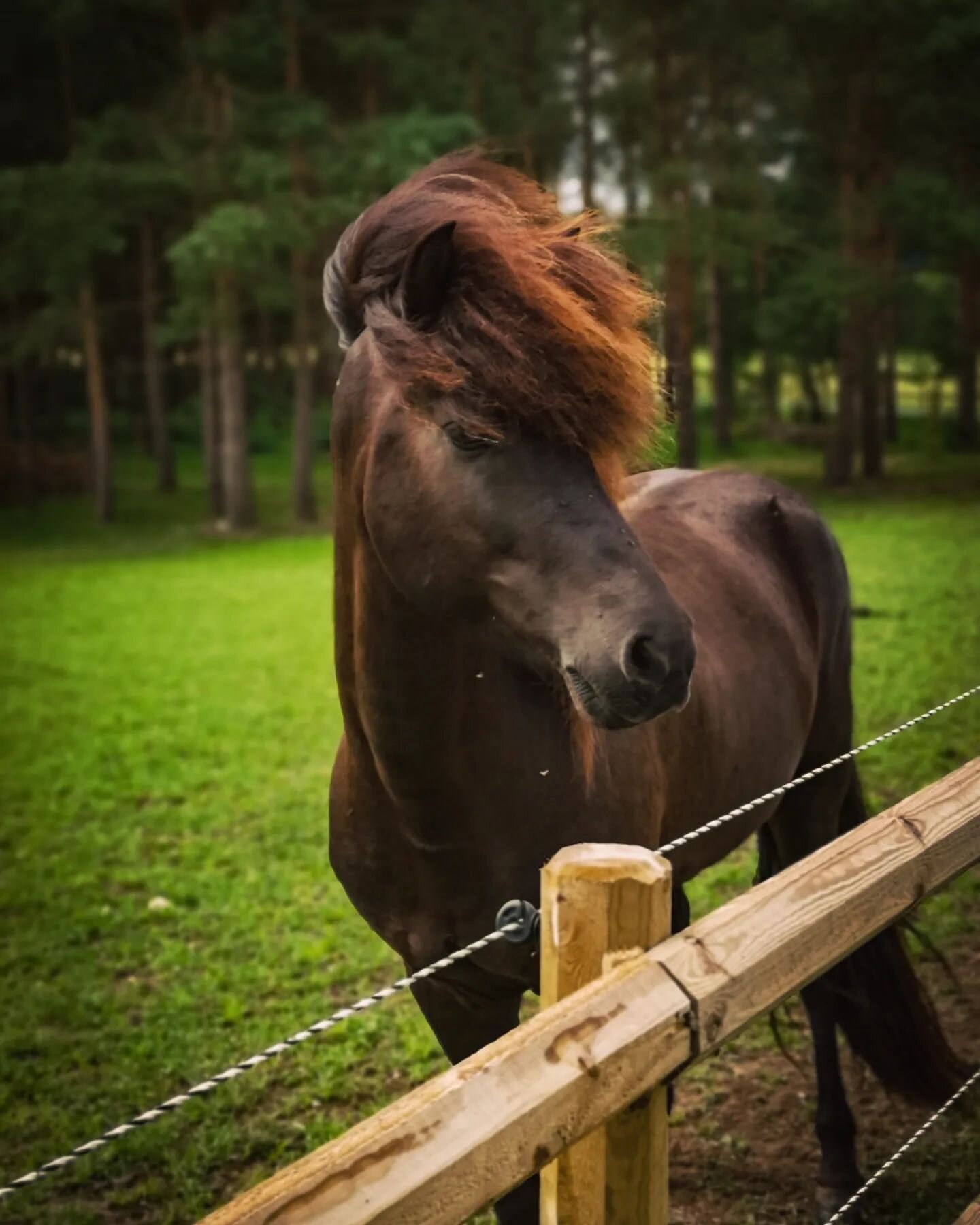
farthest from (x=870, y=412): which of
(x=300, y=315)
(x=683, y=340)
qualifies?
(x=300, y=315)

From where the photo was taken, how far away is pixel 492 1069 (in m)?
1.00

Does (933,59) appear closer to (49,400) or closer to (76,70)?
(76,70)

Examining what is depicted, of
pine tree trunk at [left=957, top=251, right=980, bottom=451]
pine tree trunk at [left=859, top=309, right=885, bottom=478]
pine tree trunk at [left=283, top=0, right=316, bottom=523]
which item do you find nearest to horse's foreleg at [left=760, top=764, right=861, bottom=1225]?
pine tree trunk at [left=283, top=0, right=316, bottom=523]

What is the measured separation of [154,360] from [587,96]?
33.6 ft

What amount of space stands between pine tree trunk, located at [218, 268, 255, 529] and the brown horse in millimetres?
15268

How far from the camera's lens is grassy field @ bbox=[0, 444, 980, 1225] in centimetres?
310

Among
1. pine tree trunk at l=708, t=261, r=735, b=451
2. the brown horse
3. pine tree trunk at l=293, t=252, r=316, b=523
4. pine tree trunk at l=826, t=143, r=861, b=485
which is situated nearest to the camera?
the brown horse

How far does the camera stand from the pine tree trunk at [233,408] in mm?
16359

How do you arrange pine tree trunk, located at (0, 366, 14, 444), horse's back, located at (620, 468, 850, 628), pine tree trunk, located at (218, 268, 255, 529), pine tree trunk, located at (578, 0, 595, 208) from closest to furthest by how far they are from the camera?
horse's back, located at (620, 468, 850, 628) < pine tree trunk, located at (218, 268, 255, 529) < pine tree trunk, located at (578, 0, 595, 208) < pine tree trunk, located at (0, 366, 14, 444)

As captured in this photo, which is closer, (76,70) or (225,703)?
(225,703)

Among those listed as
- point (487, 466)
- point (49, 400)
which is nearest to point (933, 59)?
point (487, 466)

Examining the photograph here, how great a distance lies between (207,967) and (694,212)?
14.1 m

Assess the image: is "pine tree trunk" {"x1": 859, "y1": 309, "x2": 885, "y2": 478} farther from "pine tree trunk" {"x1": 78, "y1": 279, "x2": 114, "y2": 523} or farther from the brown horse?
the brown horse

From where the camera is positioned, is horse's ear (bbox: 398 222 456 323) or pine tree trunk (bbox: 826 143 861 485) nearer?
horse's ear (bbox: 398 222 456 323)
